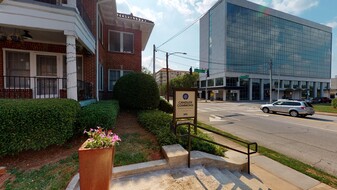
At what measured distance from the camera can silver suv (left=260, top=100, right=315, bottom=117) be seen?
626 inches

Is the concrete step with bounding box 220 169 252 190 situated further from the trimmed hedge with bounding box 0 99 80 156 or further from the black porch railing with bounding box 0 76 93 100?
the black porch railing with bounding box 0 76 93 100

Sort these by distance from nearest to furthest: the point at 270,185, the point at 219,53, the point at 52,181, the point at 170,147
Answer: the point at 52,181 → the point at 270,185 → the point at 170,147 → the point at 219,53

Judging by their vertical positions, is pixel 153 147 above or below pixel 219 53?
below

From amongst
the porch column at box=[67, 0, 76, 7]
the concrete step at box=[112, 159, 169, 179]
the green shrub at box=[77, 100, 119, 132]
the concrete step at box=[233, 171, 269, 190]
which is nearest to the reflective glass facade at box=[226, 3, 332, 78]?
the porch column at box=[67, 0, 76, 7]

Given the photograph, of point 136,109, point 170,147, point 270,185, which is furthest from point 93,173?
point 136,109

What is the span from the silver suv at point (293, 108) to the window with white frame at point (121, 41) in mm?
16285

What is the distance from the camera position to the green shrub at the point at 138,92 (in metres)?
9.16

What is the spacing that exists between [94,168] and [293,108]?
19.4 m

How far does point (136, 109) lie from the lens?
9.88 meters

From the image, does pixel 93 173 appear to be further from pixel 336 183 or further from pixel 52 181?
pixel 336 183

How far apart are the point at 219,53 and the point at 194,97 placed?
170 ft

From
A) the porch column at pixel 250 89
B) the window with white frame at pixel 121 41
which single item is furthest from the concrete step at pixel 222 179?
the porch column at pixel 250 89

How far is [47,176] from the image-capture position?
3436mm

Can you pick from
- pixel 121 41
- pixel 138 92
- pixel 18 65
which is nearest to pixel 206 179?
pixel 138 92
